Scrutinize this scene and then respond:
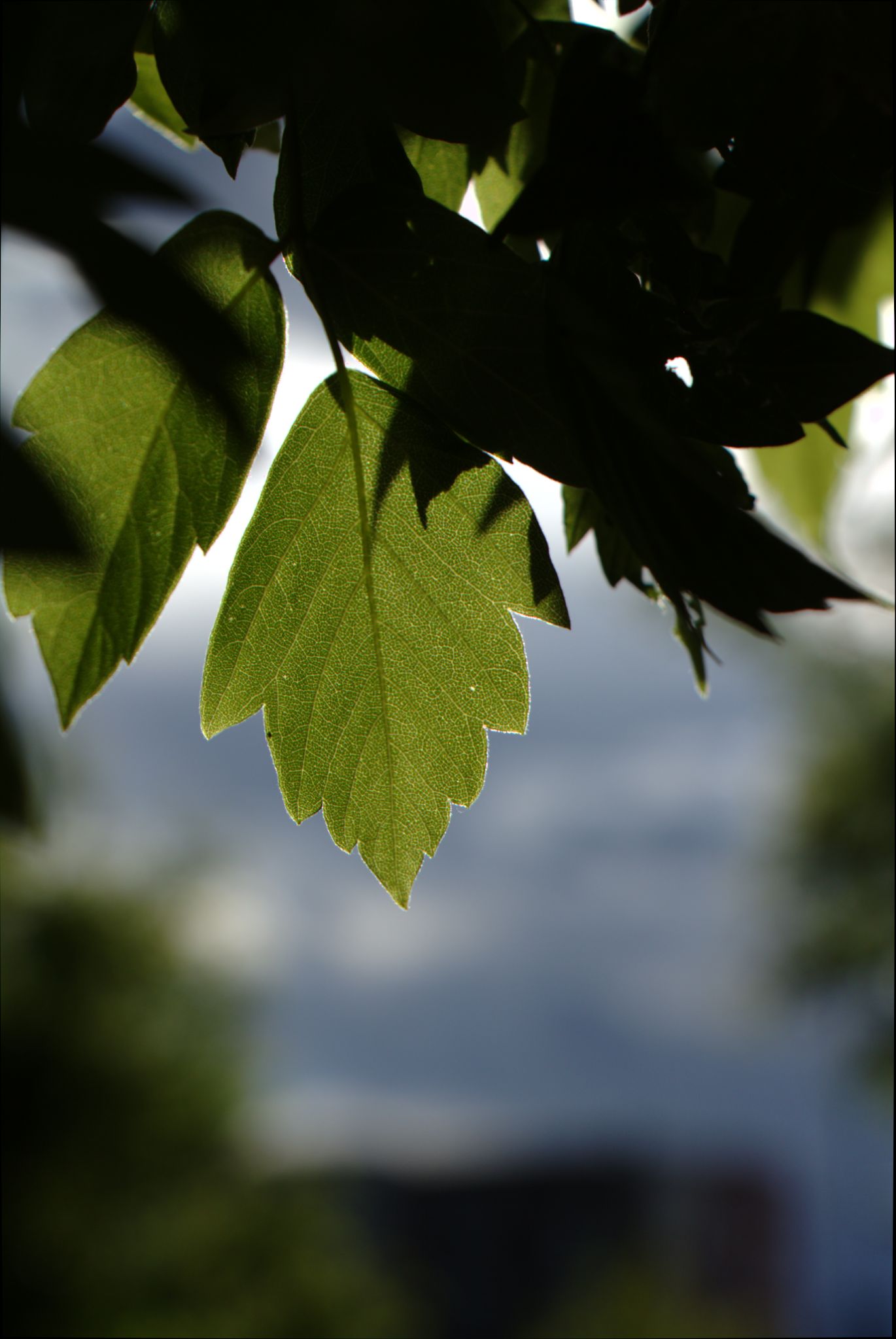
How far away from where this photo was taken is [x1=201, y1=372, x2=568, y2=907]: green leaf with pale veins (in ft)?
0.99

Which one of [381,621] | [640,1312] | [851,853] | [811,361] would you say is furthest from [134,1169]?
[811,361]

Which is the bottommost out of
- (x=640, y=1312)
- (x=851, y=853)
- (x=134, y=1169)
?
(x=640, y=1312)

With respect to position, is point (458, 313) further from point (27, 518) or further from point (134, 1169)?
point (134, 1169)

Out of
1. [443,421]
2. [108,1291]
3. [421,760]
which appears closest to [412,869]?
[421,760]

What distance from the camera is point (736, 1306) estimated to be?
34.4 feet

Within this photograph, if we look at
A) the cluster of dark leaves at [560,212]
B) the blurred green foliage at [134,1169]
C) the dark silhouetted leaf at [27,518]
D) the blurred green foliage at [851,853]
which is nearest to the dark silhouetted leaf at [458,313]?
the cluster of dark leaves at [560,212]

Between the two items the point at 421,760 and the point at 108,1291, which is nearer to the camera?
the point at 421,760

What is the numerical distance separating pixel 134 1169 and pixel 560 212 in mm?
8463

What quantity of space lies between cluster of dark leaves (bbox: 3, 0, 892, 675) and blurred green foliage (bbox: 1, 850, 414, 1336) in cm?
696

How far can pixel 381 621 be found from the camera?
1.05 ft

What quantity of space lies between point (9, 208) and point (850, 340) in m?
0.21

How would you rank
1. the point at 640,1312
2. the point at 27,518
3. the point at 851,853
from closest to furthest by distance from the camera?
the point at 27,518 → the point at 640,1312 → the point at 851,853

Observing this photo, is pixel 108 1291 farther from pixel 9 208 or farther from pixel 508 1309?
pixel 9 208

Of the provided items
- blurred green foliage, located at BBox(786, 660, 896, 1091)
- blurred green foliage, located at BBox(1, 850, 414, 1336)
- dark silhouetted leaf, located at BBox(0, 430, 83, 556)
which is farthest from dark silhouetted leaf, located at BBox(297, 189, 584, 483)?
blurred green foliage, located at BBox(786, 660, 896, 1091)
